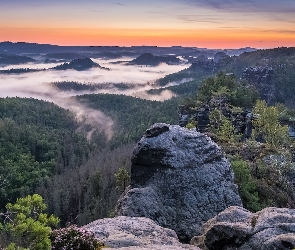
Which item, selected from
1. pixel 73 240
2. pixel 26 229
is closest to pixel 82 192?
pixel 73 240

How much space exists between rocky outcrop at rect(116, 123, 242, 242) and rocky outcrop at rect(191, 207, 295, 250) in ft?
24.4

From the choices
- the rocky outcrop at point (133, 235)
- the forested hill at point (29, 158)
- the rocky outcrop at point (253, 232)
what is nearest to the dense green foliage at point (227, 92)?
the rocky outcrop at point (253, 232)

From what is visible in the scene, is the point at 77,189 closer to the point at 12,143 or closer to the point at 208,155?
the point at 12,143

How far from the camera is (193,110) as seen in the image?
8731 centimetres

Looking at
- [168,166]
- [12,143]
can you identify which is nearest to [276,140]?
[168,166]

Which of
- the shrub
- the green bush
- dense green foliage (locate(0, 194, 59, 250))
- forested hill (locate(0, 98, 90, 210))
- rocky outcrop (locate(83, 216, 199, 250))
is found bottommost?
forested hill (locate(0, 98, 90, 210))

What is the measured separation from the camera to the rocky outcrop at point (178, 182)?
95.1 feet

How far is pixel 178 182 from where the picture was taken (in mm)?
30547

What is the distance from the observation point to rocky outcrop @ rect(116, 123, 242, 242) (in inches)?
1142

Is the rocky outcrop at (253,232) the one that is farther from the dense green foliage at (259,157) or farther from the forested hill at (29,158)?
the forested hill at (29,158)

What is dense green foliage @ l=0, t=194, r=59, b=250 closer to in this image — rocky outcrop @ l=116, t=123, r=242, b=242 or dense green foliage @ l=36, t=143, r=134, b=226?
rocky outcrop @ l=116, t=123, r=242, b=242

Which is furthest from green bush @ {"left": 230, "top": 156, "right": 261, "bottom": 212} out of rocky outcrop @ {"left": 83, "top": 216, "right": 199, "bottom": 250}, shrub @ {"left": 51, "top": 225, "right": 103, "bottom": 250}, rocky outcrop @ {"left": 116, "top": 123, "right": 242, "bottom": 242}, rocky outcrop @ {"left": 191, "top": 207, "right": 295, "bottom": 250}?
shrub @ {"left": 51, "top": 225, "right": 103, "bottom": 250}

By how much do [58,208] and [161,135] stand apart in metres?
95.6

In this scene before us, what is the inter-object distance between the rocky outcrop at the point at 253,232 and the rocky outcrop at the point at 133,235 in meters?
2.66
